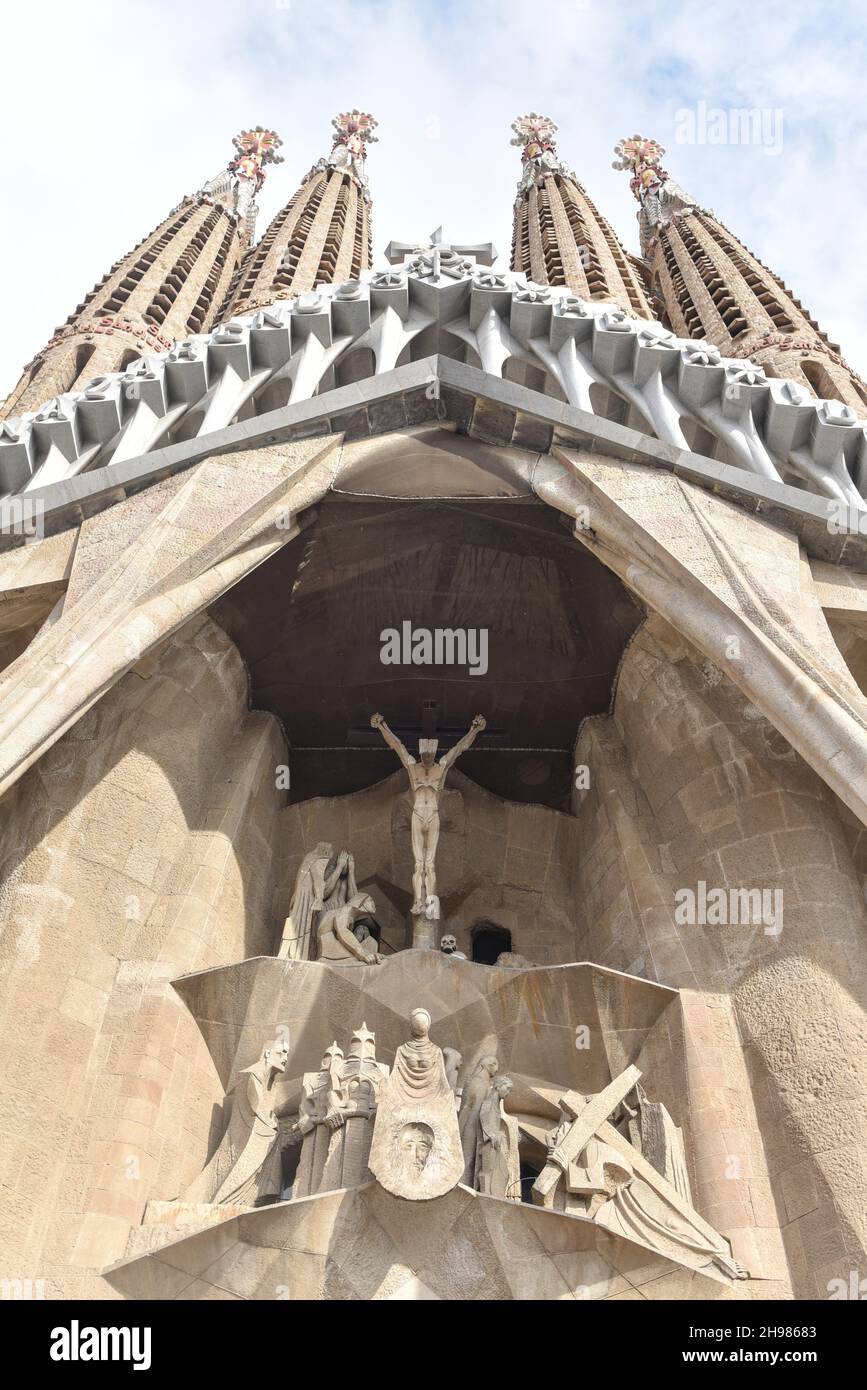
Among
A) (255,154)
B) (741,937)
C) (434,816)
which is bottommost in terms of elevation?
(741,937)

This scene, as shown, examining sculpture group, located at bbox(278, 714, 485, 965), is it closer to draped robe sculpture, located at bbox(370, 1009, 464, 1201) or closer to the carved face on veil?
draped robe sculpture, located at bbox(370, 1009, 464, 1201)

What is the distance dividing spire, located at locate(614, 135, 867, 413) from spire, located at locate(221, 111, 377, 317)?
18.7ft

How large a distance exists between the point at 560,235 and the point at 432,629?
15.5 metres

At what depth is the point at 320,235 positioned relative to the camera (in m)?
24.0

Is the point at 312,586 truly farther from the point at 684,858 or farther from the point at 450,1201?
the point at 450,1201

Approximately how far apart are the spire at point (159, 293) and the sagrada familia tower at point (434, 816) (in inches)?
319

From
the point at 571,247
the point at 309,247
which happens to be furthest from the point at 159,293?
the point at 571,247

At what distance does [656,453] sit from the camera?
897 centimetres

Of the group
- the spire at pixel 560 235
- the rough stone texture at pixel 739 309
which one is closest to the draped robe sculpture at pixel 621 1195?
the rough stone texture at pixel 739 309

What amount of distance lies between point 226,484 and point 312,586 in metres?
1.37

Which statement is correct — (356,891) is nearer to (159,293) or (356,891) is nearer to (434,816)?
(434,816)

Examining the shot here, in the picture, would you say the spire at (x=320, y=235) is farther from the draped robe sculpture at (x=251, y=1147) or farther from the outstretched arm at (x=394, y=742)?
the draped robe sculpture at (x=251, y=1147)
